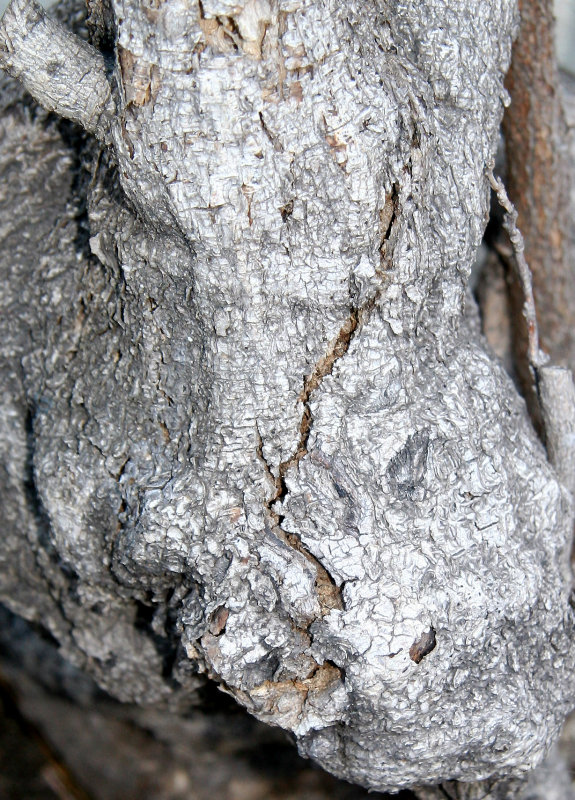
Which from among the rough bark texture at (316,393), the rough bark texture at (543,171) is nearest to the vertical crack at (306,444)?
the rough bark texture at (316,393)

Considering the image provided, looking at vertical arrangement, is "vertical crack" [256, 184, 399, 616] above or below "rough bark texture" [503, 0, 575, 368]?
below

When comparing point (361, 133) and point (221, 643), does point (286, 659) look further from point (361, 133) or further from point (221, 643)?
point (361, 133)

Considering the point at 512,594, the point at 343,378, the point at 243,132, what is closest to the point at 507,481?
the point at 512,594

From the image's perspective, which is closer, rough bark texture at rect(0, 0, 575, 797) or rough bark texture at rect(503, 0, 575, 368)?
rough bark texture at rect(0, 0, 575, 797)

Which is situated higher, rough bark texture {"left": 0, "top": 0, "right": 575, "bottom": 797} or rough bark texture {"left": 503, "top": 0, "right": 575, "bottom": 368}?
rough bark texture {"left": 503, "top": 0, "right": 575, "bottom": 368}

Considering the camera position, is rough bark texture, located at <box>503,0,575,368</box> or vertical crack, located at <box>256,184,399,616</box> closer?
vertical crack, located at <box>256,184,399,616</box>

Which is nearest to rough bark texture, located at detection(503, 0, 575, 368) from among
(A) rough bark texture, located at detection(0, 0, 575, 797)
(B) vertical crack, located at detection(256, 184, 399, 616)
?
(A) rough bark texture, located at detection(0, 0, 575, 797)

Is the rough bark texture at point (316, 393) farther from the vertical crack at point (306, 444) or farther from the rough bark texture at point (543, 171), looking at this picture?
the rough bark texture at point (543, 171)

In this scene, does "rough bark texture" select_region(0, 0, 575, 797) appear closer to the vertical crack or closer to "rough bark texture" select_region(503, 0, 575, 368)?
the vertical crack
